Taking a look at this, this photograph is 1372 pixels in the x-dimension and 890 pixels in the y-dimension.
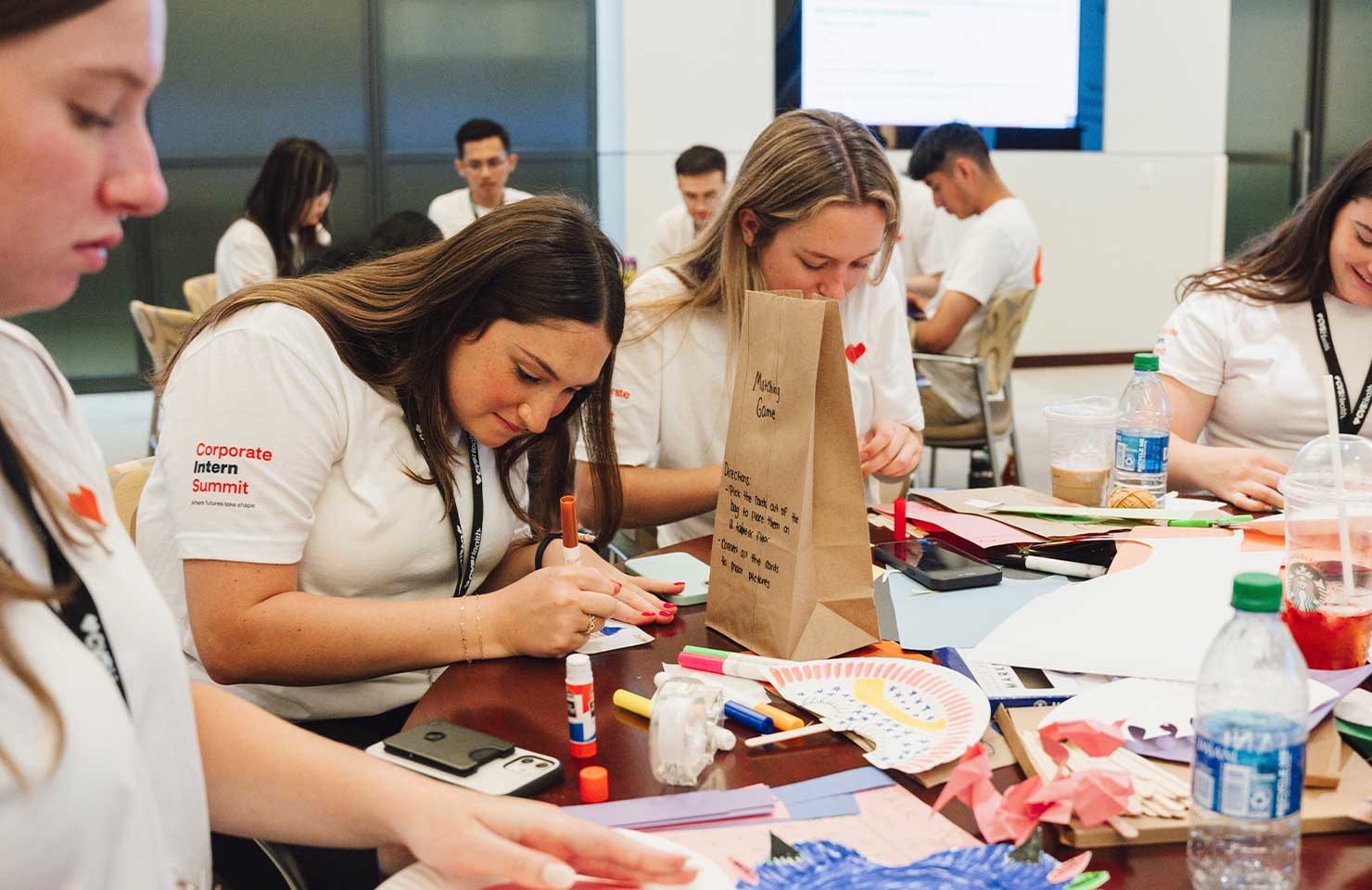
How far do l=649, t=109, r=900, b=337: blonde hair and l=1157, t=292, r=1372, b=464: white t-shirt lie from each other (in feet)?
2.17

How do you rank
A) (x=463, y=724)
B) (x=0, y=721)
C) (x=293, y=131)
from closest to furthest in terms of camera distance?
(x=0, y=721), (x=463, y=724), (x=293, y=131)

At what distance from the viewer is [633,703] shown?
119 centimetres

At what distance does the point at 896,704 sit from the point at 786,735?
0.14 metres

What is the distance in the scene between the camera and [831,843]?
2.99 feet

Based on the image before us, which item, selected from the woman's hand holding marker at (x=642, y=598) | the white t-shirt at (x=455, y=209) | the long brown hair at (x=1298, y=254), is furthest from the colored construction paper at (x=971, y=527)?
the white t-shirt at (x=455, y=209)

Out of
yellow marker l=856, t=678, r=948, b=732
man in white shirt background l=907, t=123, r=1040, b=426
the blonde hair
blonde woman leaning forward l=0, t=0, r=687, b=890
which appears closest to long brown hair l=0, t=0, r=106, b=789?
blonde woman leaning forward l=0, t=0, r=687, b=890

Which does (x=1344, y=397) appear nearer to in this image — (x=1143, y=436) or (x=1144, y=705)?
(x=1143, y=436)

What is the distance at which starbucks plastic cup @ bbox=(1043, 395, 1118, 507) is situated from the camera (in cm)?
203

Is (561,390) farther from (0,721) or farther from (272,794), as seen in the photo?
(0,721)

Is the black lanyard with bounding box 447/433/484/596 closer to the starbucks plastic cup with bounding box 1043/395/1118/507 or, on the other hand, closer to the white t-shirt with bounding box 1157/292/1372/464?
the starbucks plastic cup with bounding box 1043/395/1118/507

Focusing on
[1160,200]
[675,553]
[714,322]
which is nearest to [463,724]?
[675,553]

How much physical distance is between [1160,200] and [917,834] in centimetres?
755

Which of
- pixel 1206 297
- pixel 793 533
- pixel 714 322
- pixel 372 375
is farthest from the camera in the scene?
pixel 1206 297

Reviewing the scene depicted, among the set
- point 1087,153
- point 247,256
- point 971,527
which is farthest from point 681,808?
point 1087,153
